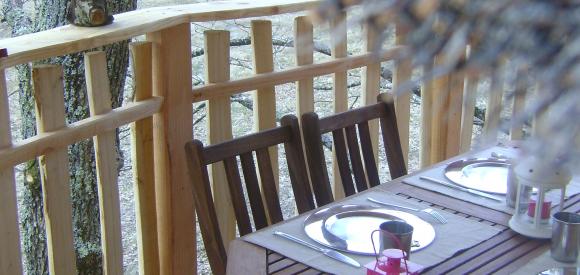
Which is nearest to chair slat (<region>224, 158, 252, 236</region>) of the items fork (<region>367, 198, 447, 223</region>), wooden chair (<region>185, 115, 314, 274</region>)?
wooden chair (<region>185, 115, 314, 274</region>)

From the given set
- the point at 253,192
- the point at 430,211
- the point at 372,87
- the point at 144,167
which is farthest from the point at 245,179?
the point at 372,87

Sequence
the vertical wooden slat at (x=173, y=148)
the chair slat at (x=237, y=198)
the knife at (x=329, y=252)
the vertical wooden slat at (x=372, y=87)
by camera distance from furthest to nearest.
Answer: the vertical wooden slat at (x=372, y=87), the vertical wooden slat at (x=173, y=148), the chair slat at (x=237, y=198), the knife at (x=329, y=252)

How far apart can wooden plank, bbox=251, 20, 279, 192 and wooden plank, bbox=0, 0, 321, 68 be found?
0.19 feet

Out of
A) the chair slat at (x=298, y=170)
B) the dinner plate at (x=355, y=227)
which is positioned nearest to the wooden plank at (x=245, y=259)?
the dinner plate at (x=355, y=227)

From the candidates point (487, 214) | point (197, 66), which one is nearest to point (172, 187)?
point (487, 214)

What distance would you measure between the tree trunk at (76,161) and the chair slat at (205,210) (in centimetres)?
119

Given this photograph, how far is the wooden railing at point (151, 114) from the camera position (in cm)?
168

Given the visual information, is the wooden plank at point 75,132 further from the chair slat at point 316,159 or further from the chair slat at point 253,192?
the chair slat at point 316,159

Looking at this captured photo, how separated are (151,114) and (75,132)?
1.11 feet

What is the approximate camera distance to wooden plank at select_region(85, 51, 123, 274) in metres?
1.85

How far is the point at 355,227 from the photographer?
1.75 meters

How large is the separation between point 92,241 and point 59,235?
1.40 m

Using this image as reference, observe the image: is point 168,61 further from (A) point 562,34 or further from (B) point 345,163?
(A) point 562,34

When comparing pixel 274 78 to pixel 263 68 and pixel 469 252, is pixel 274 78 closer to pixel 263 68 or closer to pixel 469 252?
pixel 263 68
